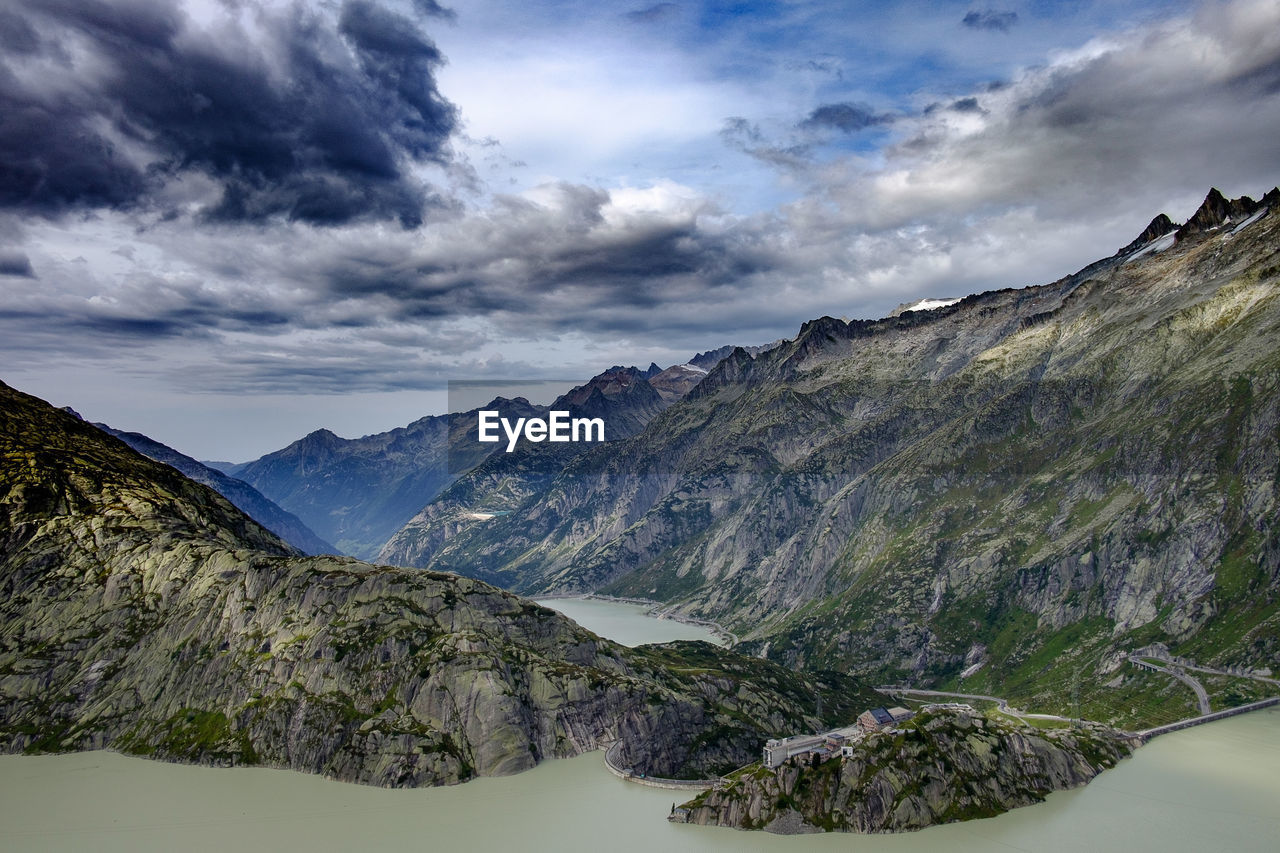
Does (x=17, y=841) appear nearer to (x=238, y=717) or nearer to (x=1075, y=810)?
(x=238, y=717)

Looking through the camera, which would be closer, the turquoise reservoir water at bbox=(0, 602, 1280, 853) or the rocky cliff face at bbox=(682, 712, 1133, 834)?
the turquoise reservoir water at bbox=(0, 602, 1280, 853)

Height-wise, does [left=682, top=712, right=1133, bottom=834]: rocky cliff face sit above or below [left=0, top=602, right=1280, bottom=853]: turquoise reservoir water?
above

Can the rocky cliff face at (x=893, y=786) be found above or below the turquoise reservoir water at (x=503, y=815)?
above

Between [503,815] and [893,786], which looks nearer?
[893,786]

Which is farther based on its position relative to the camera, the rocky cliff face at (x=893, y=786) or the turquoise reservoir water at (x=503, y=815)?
the rocky cliff face at (x=893, y=786)

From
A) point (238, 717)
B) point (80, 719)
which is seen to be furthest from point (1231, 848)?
point (80, 719)
